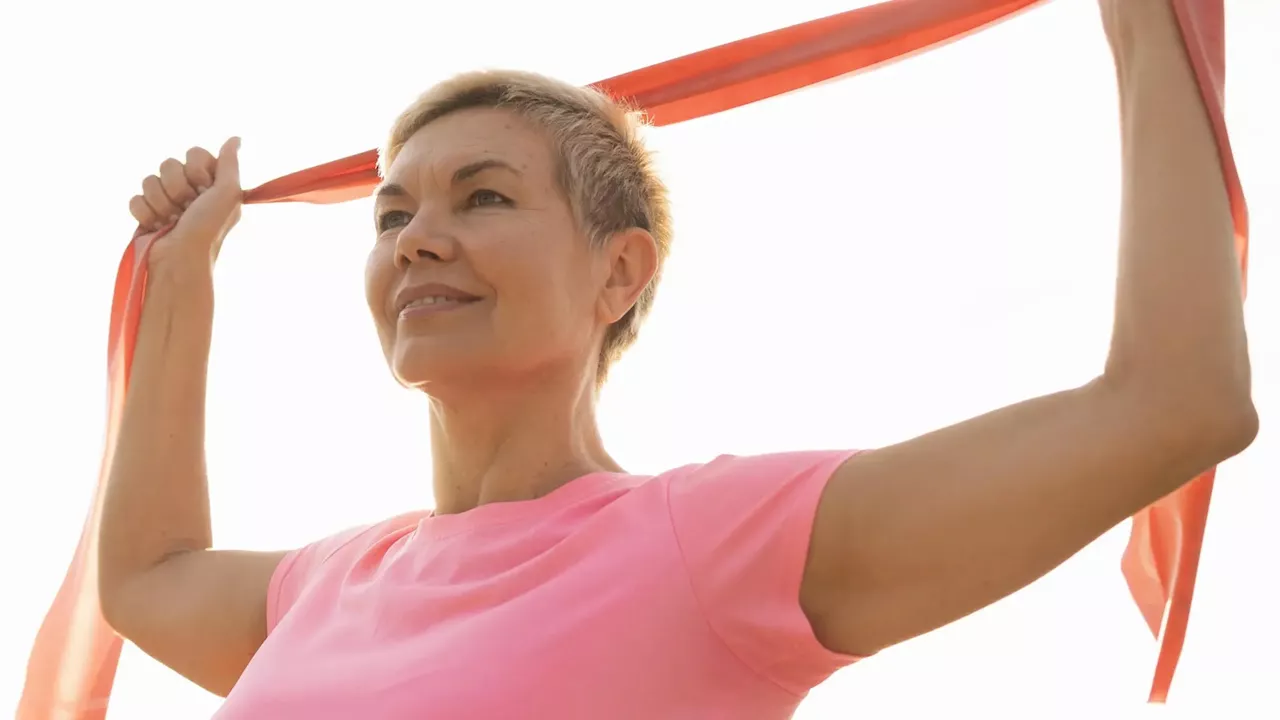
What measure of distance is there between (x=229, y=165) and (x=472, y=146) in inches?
20.7

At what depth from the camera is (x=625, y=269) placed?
128cm

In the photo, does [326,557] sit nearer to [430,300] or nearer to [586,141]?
[430,300]

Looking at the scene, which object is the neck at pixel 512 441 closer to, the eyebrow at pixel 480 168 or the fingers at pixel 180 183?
the eyebrow at pixel 480 168

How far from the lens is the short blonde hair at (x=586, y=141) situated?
4.07ft

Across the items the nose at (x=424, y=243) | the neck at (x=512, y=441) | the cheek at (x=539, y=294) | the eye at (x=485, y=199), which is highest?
the eye at (x=485, y=199)

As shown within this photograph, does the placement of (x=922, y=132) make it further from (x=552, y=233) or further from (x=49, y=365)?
(x=49, y=365)

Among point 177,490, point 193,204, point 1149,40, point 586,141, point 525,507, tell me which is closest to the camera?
point 1149,40

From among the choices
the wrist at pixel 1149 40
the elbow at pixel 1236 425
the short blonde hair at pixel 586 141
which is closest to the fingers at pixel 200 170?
the short blonde hair at pixel 586 141

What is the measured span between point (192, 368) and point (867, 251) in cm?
81

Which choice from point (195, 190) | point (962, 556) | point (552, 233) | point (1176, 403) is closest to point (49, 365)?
point (195, 190)

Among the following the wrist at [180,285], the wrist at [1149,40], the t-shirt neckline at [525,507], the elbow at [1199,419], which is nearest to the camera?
the elbow at [1199,419]

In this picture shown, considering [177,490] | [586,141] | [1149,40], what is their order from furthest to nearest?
[177,490]
[586,141]
[1149,40]

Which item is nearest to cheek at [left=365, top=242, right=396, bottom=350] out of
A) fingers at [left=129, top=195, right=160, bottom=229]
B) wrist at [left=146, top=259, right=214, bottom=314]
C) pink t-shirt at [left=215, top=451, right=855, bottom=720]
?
pink t-shirt at [left=215, top=451, right=855, bottom=720]

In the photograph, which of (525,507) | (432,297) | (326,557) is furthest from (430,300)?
(326,557)
